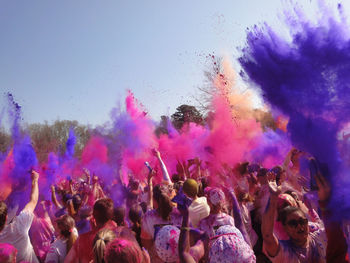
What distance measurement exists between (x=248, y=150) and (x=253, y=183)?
3316mm

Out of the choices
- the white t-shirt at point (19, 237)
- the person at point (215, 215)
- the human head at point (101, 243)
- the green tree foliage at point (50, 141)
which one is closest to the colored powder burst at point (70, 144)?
the green tree foliage at point (50, 141)

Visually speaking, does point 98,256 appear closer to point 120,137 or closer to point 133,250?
point 133,250

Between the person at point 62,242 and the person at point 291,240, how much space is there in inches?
83.2

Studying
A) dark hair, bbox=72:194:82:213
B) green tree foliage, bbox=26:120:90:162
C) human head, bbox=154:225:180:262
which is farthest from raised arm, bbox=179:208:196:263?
green tree foliage, bbox=26:120:90:162

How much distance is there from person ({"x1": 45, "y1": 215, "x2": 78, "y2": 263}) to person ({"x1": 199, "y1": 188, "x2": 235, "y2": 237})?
1452 millimetres

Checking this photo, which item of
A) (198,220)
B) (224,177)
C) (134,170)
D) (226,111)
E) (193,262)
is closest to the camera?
(193,262)

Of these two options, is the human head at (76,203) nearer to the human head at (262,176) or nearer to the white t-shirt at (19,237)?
the white t-shirt at (19,237)

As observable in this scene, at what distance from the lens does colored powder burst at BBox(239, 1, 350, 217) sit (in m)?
3.32

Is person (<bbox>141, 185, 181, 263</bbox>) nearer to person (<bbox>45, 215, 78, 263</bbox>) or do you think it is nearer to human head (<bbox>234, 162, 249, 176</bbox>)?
person (<bbox>45, 215, 78, 263</bbox>)

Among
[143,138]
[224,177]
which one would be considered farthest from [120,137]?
[224,177]

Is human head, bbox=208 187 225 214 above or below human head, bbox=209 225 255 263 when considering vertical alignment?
above

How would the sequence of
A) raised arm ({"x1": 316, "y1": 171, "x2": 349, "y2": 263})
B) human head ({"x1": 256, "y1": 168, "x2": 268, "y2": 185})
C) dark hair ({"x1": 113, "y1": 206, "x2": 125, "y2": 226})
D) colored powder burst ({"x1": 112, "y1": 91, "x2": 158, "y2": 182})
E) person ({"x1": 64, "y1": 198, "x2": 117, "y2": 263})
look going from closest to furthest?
raised arm ({"x1": 316, "y1": 171, "x2": 349, "y2": 263}) < person ({"x1": 64, "y1": 198, "x2": 117, "y2": 263}) < dark hair ({"x1": 113, "y1": 206, "x2": 125, "y2": 226}) < human head ({"x1": 256, "y1": 168, "x2": 268, "y2": 185}) < colored powder burst ({"x1": 112, "y1": 91, "x2": 158, "y2": 182})

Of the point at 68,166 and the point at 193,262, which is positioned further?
the point at 68,166

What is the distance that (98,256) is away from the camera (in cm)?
260
